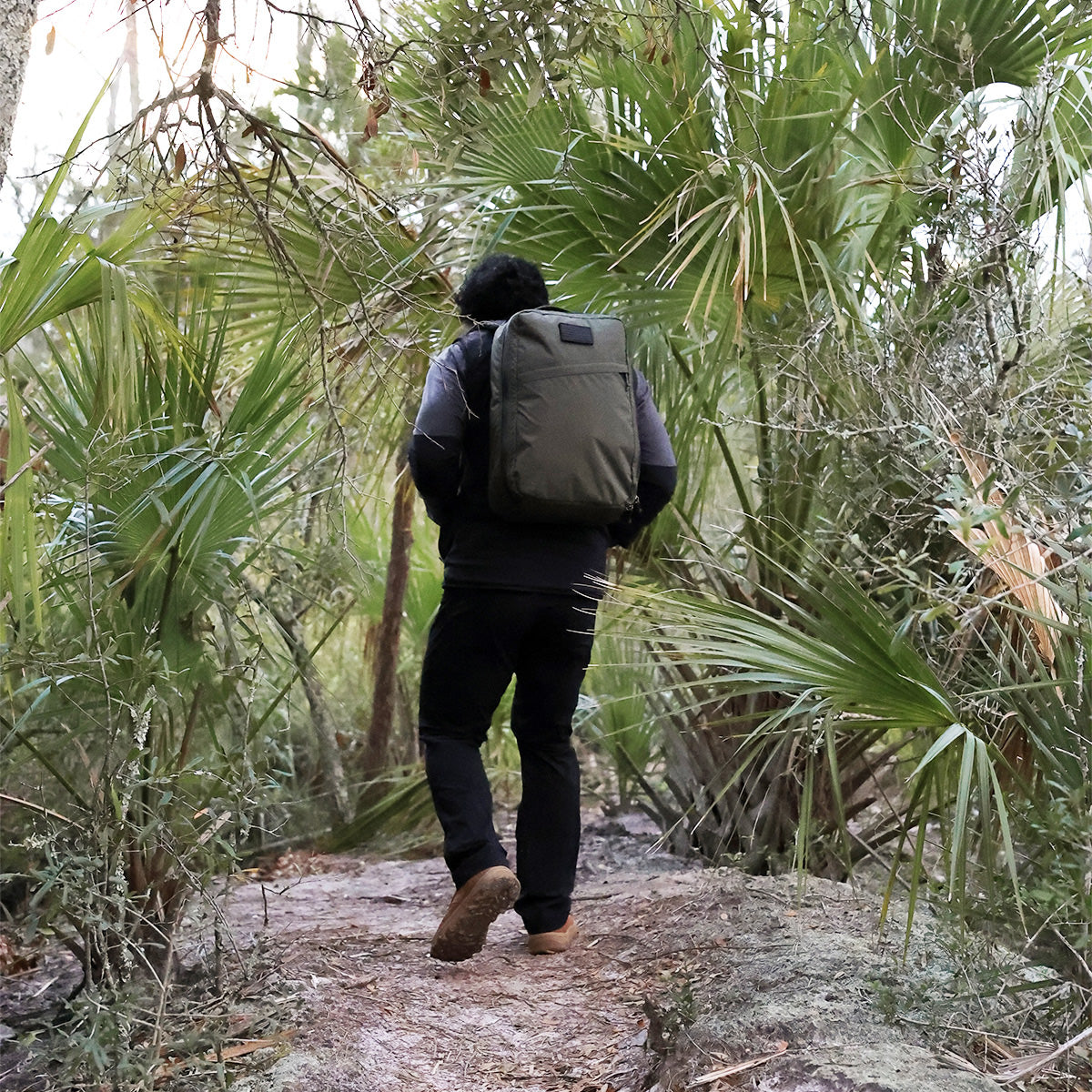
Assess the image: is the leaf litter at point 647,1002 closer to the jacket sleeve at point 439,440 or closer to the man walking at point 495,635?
the man walking at point 495,635

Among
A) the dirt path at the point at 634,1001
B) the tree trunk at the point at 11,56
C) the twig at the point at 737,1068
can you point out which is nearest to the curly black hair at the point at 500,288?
the tree trunk at the point at 11,56

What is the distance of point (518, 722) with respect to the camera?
9.24 ft

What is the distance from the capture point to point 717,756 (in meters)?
3.36

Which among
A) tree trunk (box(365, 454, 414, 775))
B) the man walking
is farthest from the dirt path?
tree trunk (box(365, 454, 414, 775))

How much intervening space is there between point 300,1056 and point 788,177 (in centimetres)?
243

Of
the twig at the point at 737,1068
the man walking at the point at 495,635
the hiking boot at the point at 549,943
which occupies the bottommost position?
the hiking boot at the point at 549,943

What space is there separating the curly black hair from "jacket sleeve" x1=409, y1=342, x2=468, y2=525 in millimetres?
220

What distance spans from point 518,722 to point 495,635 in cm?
30

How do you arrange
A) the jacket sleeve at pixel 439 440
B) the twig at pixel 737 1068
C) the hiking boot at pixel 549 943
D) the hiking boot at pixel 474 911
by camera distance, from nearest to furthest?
the twig at pixel 737 1068 → the hiking boot at pixel 474 911 → the jacket sleeve at pixel 439 440 → the hiking boot at pixel 549 943

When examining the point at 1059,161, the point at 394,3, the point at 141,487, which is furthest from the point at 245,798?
the point at 1059,161

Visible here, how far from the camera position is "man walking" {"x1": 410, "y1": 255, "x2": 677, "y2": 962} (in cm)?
258

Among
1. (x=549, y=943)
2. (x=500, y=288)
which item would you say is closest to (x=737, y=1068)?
(x=549, y=943)

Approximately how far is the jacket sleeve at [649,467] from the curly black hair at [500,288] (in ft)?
1.08

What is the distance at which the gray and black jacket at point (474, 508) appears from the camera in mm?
2594
